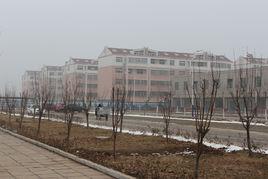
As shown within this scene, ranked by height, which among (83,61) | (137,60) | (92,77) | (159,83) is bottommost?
(159,83)

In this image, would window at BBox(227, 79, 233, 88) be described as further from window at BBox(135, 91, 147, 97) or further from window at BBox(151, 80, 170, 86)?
window at BBox(151, 80, 170, 86)

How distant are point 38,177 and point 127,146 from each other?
20.5 ft

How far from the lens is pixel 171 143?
55.3 feet

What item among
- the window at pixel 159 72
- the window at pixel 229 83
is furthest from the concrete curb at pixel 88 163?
the window at pixel 159 72

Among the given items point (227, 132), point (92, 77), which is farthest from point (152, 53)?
point (227, 132)

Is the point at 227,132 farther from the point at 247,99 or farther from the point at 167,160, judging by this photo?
the point at 167,160

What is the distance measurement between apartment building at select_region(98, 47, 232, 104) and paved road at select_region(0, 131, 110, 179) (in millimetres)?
87493

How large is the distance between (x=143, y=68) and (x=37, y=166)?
321 feet

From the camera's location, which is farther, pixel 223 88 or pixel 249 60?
pixel 223 88

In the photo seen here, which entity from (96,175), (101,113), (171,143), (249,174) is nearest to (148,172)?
(96,175)

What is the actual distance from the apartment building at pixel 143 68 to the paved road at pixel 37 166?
3445 inches

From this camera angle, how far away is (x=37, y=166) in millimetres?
11367

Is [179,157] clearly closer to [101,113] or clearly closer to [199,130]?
[199,130]

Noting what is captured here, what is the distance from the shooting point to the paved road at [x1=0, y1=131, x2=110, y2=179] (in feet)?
33.1
